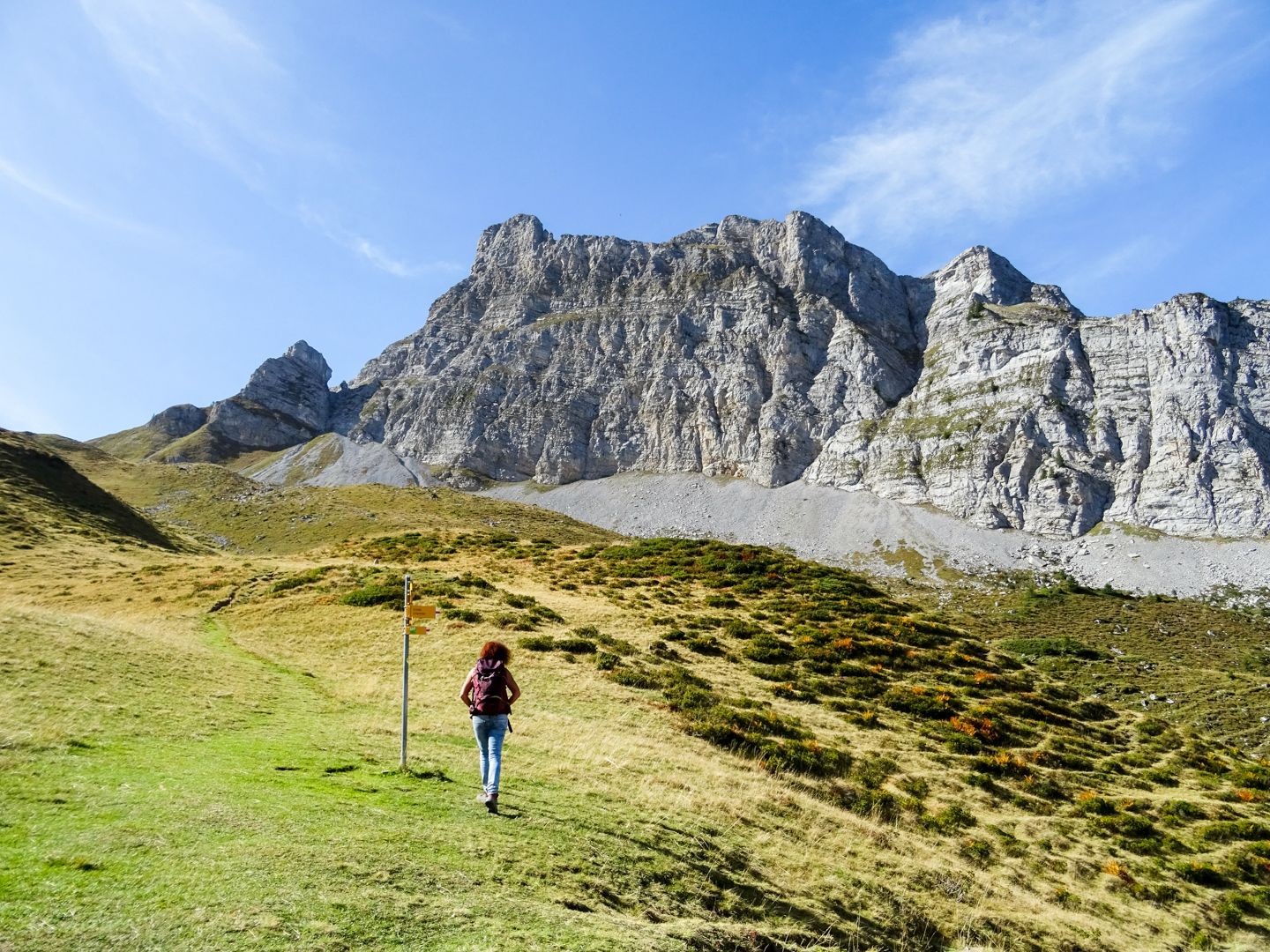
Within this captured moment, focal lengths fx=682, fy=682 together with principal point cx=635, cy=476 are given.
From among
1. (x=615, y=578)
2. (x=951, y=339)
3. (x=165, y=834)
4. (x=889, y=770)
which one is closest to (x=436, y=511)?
(x=615, y=578)

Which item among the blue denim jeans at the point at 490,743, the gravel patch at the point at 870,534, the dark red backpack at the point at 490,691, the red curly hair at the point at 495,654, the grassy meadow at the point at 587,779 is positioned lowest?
the grassy meadow at the point at 587,779

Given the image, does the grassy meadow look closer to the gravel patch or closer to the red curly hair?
the red curly hair

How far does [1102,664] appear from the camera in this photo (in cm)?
7988

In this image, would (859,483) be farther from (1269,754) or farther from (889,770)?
(889,770)

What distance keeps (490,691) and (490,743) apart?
3.24 ft

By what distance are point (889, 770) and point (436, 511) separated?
10648 cm

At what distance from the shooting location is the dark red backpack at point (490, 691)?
12445 mm

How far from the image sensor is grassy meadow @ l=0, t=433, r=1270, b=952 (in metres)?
8.70

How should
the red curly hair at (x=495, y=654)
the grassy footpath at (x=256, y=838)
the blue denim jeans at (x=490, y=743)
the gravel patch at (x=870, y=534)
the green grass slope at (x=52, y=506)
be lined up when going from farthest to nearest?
the gravel patch at (x=870, y=534)
the green grass slope at (x=52, y=506)
the red curly hair at (x=495, y=654)
the blue denim jeans at (x=490, y=743)
the grassy footpath at (x=256, y=838)

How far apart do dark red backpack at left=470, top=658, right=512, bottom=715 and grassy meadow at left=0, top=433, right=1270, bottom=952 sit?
6.10ft

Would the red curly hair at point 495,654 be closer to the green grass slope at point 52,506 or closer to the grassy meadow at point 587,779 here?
the grassy meadow at point 587,779

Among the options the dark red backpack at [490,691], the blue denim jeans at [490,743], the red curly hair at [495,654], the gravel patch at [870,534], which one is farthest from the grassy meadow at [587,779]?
the gravel patch at [870,534]

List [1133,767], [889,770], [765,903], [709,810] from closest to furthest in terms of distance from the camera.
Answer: [765,903]
[709,810]
[889,770]
[1133,767]

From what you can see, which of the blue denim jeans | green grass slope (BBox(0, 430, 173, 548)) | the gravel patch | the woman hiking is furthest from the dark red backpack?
the gravel patch
